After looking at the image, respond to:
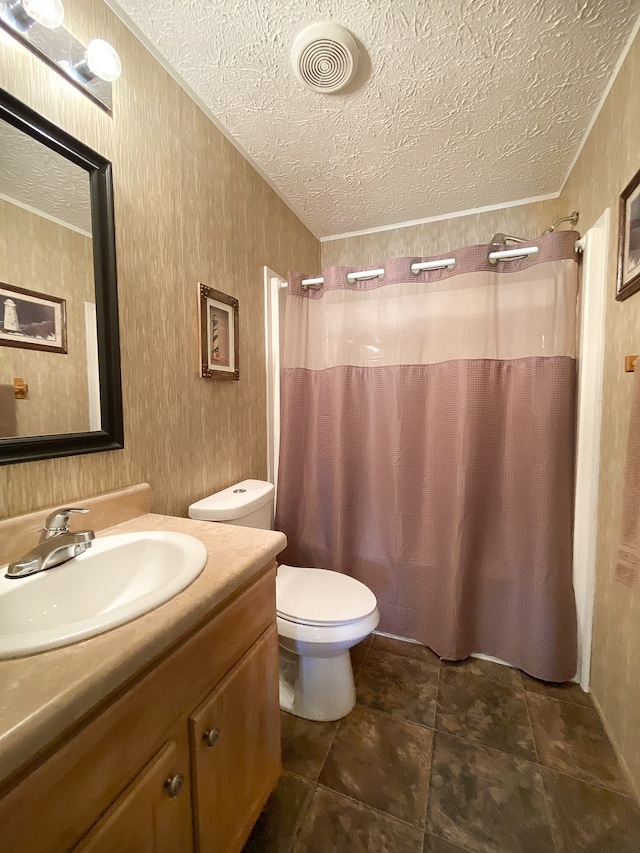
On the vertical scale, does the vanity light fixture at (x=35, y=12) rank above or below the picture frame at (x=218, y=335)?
above

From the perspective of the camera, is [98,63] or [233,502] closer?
[98,63]

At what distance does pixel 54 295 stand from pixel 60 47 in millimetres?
614

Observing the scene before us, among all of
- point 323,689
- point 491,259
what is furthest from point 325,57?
point 323,689

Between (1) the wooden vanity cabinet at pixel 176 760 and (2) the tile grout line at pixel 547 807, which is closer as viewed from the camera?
(1) the wooden vanity cabinet at pixel 176 760

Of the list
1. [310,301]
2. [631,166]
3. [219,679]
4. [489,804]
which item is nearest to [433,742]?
[489,804]

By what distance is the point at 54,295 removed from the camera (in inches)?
32.6

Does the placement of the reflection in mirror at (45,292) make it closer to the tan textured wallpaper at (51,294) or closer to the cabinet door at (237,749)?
the tan textured wallpaper at (51,294)

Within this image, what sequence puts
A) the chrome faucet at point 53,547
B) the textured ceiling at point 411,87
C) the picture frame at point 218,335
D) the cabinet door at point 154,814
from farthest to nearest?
the picture frame at point 218,335 < the textured ceiling at point 411,87 < the chrome faucet at point 53,547 < the cabinet door at point 154,814

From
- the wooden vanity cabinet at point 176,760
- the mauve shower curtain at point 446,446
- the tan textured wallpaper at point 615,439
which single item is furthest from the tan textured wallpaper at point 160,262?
the tan textured wallpaper at point 615,439

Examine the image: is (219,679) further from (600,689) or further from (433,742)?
(600,689)

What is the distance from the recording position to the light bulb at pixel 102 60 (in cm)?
85

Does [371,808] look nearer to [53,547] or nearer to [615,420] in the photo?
[53,547]

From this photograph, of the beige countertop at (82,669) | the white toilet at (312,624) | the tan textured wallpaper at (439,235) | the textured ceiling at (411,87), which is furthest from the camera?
the tan textured wallpaper at (439,235)

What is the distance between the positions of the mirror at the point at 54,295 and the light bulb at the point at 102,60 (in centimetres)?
19
